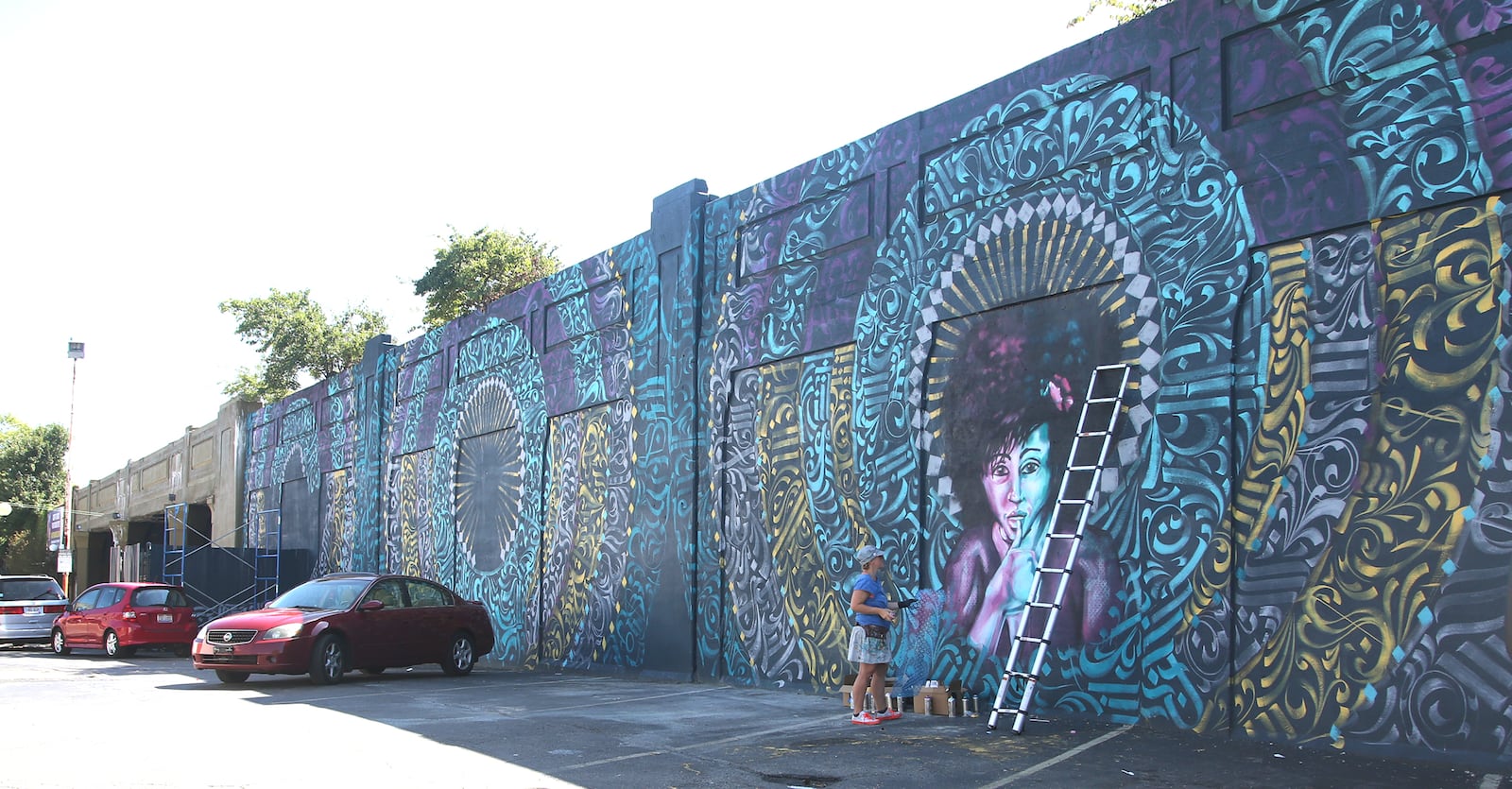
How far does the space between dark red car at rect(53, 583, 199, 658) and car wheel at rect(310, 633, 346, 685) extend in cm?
867

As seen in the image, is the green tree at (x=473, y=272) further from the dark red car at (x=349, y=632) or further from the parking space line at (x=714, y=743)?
the parking space line at (x=714, y=743)

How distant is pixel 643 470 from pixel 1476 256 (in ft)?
37.4

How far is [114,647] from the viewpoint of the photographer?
2300 centimetres

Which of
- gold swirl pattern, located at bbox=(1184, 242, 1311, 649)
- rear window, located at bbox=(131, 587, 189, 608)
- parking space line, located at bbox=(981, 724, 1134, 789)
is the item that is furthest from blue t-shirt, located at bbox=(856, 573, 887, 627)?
rear window, located at bbox=(131, 587, 189, 608)

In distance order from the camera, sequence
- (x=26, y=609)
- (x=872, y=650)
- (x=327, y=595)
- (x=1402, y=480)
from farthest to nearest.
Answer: (x=26, y=609)
(x=327, y=595)
(x=872, y=650)
(x=1402, y=480)

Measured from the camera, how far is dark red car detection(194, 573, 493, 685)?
15.7m

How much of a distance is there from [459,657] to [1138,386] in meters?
11.5

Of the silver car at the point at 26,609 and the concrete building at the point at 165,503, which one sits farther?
the concrete building at the point at 165,503

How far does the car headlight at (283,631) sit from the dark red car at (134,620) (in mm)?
8817

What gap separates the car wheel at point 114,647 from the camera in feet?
75.0

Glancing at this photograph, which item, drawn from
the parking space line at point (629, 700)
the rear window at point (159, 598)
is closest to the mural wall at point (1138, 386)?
the parking space line at point (629, 700)

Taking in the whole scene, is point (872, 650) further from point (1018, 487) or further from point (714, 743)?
point (1018, 487)

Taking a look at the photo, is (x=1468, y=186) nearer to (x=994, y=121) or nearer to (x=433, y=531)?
(x=994, y=121)

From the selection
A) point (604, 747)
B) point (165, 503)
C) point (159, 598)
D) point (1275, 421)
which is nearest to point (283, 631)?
point (604, 747)
